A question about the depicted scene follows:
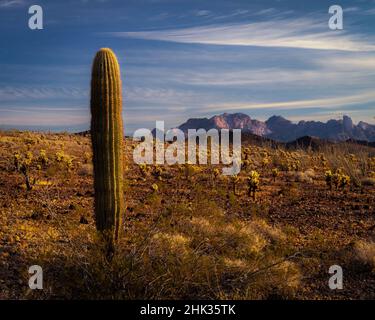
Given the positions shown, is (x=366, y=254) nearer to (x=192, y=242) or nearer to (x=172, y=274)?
(x=192, y=242)

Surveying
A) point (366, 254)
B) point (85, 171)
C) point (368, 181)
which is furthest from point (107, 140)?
point (368, 181)

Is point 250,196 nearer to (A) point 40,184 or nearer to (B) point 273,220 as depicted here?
(B) point 273,220

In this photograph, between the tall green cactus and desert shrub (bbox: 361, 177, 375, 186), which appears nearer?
the tall green cactus

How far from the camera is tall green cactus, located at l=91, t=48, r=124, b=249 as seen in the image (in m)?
6.51

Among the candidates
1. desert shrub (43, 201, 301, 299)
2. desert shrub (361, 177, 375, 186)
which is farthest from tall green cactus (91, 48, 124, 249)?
desert shrub (361, 177, 375, 186)

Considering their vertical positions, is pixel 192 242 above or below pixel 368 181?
below

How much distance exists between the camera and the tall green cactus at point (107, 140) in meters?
6.51

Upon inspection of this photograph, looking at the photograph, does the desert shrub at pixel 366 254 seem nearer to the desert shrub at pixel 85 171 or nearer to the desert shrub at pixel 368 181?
the desert shrub at pixel 368 181

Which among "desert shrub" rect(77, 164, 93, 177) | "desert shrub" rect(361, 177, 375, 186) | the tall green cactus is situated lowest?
"desert shrub" rect(361, 177, 375, 186)

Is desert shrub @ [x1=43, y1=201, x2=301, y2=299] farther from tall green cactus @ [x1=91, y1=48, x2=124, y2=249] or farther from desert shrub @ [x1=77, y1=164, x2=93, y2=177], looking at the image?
desert shrub @ [x1=77, y1=164, x2=93, y2=177]

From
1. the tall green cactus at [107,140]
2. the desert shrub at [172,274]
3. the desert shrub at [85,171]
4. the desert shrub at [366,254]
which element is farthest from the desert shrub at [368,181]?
the tall green cactus at [107,140]

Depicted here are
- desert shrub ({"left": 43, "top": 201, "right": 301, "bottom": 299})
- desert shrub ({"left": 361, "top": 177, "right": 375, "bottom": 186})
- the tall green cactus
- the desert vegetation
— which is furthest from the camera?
desert shrub ({"left": 361, "top": 177, "right": 375, "bottom": 186})

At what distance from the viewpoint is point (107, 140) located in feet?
21.4

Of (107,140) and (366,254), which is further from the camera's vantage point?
(366,254)
